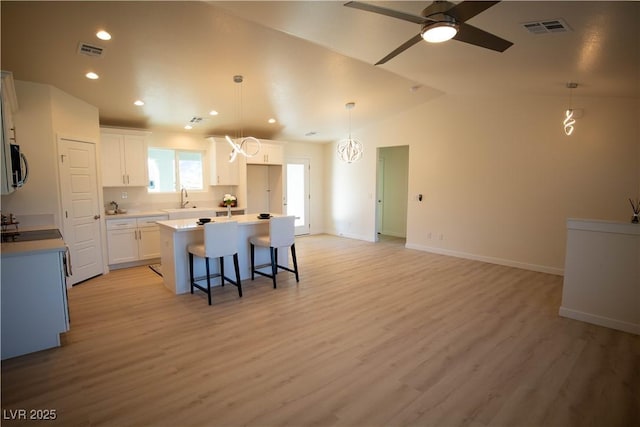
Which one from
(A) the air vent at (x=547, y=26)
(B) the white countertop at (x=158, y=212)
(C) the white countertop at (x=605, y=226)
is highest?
(A) the air vent at (x=547, y=26)

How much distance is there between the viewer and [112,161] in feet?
17.8

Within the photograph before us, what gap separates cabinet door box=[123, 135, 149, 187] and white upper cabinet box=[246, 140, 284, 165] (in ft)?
6.82

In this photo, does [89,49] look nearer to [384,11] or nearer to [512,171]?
[384,11]

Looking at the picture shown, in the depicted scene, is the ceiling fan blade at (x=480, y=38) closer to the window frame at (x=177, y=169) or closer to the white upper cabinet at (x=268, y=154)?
the white upper cabinet at (x=268, y=154)

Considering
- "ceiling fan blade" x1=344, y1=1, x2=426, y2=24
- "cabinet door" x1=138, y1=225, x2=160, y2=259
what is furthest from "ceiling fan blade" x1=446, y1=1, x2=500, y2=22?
"cabinet door" x1=138, y1=225, x2=160, y2=259

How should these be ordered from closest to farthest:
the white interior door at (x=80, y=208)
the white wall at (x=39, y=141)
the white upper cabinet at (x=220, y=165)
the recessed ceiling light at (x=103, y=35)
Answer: the recessed ceiling light at (x=103, y=35) < the white wall at (x=39, y=141) < the white interior door at (x=80, y=208) < the white upper cabinet at (x=220, y=165)

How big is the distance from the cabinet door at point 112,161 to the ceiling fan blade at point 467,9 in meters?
5.46

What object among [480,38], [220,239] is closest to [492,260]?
[480,38]

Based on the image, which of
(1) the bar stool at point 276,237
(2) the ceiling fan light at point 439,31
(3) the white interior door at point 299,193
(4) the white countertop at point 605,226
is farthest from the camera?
(3) the white interior door at point 299,193

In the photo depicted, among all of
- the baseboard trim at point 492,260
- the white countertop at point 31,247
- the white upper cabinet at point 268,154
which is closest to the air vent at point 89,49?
the white countertop at point 31,247

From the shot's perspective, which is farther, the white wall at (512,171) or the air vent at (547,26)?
the white wall at (512,171)

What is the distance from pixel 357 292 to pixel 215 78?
3.48 meters

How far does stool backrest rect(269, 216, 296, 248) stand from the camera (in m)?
4.46

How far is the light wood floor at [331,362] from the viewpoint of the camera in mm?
2100
